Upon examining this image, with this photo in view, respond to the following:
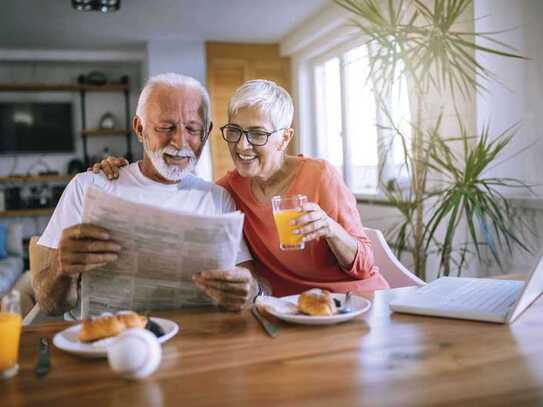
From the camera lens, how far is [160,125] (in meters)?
1.62

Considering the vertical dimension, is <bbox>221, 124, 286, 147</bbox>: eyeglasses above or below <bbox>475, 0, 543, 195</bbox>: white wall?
below

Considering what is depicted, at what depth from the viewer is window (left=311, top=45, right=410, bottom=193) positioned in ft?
14.0

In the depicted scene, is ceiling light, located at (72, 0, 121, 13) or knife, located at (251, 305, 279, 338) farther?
ceiling light, located at (72, 0, 121, 13)

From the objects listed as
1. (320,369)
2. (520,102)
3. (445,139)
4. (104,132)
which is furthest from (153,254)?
(104,132)

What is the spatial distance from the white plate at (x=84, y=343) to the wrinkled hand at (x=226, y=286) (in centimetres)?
14

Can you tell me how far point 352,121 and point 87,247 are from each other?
164 inches

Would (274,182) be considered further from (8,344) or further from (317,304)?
(8,344)

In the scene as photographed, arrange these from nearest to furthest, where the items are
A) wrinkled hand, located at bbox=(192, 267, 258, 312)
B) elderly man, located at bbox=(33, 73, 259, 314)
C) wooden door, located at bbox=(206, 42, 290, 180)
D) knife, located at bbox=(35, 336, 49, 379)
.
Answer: knife, located at bbox=(35, 336, 49, 379) → wrinkled hand, located at bbox=(192, 267, 258, 312) → elderly man, located at bbox=(33, 73, 259, 314) → wooden door, located at bbox=(206, 42, 290, 180)

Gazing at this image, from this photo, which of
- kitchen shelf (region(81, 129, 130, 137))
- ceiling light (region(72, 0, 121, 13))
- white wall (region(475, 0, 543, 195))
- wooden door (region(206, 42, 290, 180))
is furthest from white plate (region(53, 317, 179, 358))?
kitchen shelf (region(81, 129, 130, 137))

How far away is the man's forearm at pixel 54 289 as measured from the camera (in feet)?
4.34

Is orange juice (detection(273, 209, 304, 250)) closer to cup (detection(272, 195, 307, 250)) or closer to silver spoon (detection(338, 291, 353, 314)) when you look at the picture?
cup (detection(272, 195, 307, 250))

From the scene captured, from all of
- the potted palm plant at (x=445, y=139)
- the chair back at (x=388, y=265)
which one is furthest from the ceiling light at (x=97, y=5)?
the chair back at (x=388, y=265)

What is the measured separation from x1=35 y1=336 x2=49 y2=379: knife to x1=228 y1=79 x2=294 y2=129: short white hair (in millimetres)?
875

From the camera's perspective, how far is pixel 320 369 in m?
0.79
